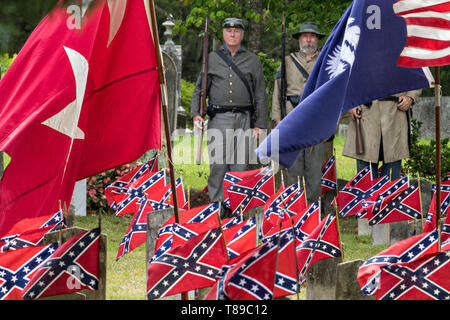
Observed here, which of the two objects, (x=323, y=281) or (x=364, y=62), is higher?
(x=364, y=62)

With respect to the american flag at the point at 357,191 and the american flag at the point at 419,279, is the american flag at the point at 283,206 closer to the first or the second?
the american flag at the point at 357,191

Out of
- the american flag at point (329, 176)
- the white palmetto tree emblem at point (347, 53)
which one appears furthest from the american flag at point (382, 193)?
the white palmetto tree emblem at point (347, 53)

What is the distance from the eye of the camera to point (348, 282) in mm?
4145

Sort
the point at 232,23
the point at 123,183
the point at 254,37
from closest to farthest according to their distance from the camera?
the point at 123,183 < the point at 232,23 < the point at 254,37

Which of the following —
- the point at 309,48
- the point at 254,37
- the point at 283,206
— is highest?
the point at 254,37

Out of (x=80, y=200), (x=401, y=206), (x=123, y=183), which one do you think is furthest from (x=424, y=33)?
(x=80, y=200)

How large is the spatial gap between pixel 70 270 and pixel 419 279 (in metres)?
1.94

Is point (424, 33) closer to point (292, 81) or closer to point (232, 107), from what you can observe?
point (292, 81)

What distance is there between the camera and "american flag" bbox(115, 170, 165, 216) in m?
7.32

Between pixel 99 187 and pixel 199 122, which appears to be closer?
pixel 199 122

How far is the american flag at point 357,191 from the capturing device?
7875 mm

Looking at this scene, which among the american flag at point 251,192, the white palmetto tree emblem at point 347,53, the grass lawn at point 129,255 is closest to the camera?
the white palmetto tree emblem at point 347,53

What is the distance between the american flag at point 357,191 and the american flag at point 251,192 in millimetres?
773

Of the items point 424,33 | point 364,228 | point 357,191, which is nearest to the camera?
point 424,33
